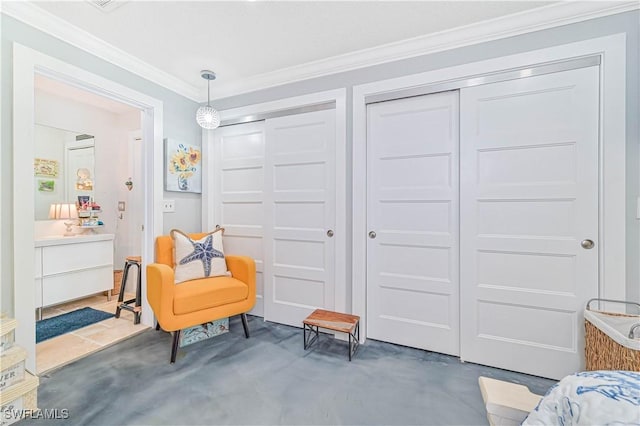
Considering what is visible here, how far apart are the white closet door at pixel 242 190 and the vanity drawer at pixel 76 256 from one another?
149 centimetres

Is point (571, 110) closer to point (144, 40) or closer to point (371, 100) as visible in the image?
point (371, 100)

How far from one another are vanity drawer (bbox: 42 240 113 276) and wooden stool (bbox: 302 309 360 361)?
263 cm

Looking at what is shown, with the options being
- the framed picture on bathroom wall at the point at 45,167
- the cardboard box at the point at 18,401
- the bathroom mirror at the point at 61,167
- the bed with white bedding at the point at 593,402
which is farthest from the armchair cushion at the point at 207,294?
the framed picture on bathroom wall at the point at 45,167

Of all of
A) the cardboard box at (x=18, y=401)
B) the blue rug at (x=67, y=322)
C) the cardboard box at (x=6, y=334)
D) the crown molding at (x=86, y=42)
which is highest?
the crown molding at (x=86, y=42)

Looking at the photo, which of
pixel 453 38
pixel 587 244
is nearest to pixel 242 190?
pixel 453 38

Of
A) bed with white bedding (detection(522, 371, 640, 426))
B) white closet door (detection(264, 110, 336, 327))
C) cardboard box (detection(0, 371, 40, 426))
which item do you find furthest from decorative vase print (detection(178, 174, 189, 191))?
bed with white bedding (detection(522, 371, 640, 426))

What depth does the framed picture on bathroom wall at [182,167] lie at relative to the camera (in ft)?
8.98

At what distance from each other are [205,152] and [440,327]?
278 centimetres

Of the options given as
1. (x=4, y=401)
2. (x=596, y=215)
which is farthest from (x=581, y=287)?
(x=4, y=401)

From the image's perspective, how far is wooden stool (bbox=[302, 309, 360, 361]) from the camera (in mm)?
2104

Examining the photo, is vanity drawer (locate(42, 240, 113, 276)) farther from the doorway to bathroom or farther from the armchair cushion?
the armchair cushion

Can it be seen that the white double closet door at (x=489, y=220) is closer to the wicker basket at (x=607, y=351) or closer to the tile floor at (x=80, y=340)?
the wicker basket at (x=607, y=351)

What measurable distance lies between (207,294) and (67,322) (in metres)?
1.76

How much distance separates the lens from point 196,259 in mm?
2434
